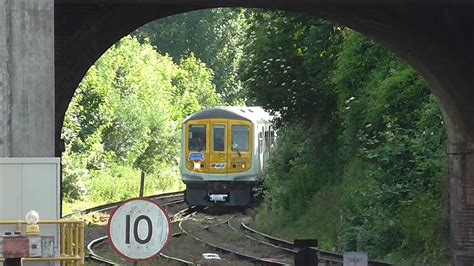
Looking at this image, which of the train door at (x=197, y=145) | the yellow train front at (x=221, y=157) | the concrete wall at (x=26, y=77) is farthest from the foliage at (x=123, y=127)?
the concrete wall at (x=26, y=77)

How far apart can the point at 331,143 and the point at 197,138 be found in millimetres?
7385

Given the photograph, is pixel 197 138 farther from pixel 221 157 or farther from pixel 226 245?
pixel 226 245

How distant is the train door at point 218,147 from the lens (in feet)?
117

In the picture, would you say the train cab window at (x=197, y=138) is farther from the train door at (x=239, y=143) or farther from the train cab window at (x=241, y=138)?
the train cab window at (x=241, y=138)

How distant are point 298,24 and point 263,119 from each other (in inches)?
413

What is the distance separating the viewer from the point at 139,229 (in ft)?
33.1

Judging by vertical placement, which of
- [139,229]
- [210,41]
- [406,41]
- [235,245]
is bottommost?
[235,245]

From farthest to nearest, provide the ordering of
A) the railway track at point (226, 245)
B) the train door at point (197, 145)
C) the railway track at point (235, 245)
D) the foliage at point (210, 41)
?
the foliage at point (210, 41) < the train door at point (197, 145) < the railway track at point (235, 245) < the railway track at point (226, 245)

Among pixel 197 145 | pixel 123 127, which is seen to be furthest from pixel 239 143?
pixel 123 127

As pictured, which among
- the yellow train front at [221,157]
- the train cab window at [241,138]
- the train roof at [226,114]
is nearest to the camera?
the yellow train front at [221,157]

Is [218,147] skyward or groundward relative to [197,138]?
groundward

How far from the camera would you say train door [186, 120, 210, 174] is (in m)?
35.8

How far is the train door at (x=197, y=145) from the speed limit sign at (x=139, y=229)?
1004 inches

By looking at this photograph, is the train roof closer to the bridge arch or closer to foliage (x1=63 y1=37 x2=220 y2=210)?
foliage (x1=63 y1=37 x2=220 y2=210)
